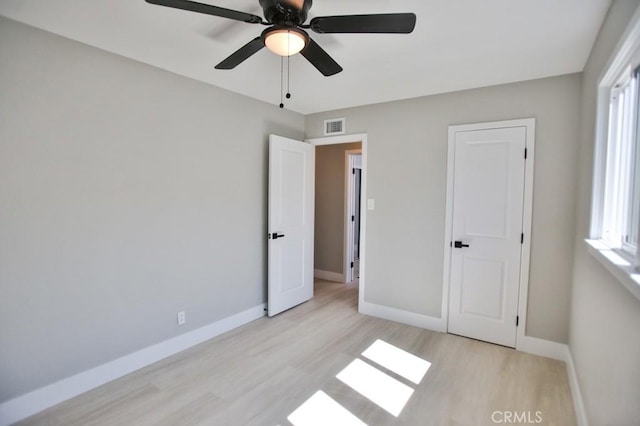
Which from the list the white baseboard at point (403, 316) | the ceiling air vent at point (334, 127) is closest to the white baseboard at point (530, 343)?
the white baseboard at point (403, 316)

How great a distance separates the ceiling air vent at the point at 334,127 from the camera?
12.8 ft

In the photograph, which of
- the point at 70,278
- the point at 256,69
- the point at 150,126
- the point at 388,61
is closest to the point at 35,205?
the point at 70,278

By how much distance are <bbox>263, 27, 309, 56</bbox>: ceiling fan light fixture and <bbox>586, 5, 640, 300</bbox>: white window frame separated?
4.68ft

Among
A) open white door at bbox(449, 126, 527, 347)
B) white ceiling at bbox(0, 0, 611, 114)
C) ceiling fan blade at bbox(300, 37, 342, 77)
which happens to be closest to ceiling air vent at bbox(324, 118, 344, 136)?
white ceiling at bbox(0, 0, 611, 114)

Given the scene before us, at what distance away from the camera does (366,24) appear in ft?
4.95

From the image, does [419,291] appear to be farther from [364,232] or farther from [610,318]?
[610,318]

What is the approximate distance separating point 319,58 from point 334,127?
6.78ft

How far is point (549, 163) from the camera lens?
271 centimetres

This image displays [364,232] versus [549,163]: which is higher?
[549,163]

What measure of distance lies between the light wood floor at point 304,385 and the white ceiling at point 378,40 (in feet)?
8.12

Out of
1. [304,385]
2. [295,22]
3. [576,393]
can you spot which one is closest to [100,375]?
[304,385]

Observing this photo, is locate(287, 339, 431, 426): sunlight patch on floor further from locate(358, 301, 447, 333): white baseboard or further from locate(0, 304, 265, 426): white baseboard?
locate(0, 304, 265, 426): white baseboard

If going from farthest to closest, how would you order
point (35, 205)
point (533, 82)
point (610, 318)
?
point (533, 82) < point (35, 205) < point (610, 318)

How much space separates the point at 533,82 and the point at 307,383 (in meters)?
3.19
